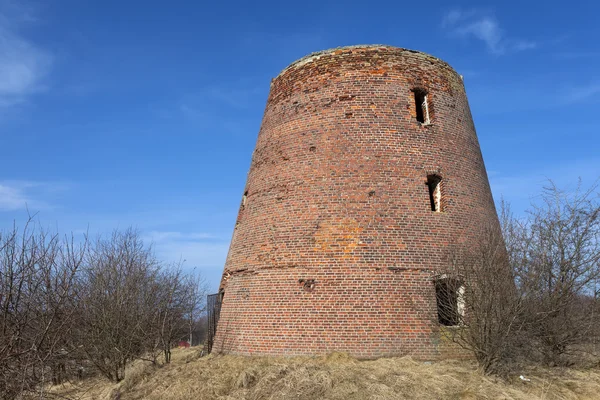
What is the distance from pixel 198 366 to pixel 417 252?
5.33 m

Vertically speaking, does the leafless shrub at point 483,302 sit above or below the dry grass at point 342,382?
above

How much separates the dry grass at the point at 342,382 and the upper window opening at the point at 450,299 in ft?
3.16

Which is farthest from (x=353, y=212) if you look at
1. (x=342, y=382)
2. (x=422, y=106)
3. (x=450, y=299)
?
(x=342, y=382)

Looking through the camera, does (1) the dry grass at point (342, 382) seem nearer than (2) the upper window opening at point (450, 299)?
Yes

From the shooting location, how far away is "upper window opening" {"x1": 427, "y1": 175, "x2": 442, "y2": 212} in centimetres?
1096

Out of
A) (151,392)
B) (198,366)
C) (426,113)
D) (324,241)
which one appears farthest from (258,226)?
(426,113)

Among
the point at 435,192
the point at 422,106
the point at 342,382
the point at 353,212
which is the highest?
the point at 422,106

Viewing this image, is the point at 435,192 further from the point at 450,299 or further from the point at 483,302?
the point at 483,302

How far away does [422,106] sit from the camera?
39.4 feet

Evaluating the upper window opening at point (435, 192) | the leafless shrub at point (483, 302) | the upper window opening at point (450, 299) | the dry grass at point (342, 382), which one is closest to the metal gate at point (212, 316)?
the dry grass at point (342, 382)

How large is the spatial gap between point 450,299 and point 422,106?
201 inches

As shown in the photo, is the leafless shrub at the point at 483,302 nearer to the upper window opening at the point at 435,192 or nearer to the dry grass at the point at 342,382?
the dry grass at the point at 342,382

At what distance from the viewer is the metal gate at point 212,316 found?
12.6 m

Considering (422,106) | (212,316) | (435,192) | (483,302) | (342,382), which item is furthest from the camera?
(212,316)
